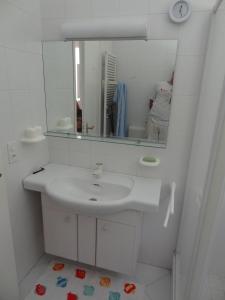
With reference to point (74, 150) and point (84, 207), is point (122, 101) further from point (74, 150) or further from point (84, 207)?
point (84, 207)

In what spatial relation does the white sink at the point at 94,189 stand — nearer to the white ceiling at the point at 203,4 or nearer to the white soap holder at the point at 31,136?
the white soap holder at the point at 31,136

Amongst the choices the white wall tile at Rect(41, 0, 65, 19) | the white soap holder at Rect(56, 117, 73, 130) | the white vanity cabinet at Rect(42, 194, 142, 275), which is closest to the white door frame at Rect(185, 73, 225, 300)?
the white vanity cabinet at Rect(42, 194, 142, 275)

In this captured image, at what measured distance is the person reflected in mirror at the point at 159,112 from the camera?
1.35 meters

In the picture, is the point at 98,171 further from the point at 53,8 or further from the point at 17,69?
the point at 53,8

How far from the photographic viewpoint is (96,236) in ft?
4.81

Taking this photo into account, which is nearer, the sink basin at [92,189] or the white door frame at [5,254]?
the white door frame at [5,254]

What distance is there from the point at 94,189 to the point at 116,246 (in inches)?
17.0

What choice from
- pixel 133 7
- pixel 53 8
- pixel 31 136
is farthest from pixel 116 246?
pixel 53 8

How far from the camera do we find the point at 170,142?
1.44m

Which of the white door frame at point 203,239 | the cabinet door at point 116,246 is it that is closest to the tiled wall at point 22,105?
the cabinet door at point 116,246

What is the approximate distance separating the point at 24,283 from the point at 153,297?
0.98 metres

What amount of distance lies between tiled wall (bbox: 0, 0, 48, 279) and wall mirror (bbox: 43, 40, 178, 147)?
12 cm

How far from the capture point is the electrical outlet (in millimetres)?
1295

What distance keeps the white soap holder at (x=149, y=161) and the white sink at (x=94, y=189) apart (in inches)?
5.7
